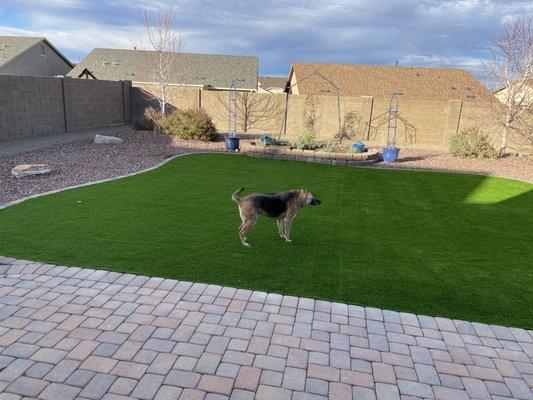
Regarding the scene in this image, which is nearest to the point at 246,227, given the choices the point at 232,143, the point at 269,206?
the point at 269,206

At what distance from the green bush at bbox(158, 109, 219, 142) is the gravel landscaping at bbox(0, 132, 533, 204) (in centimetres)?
46

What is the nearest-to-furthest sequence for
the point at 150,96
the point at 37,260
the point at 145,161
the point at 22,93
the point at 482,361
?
1. the point at 482,361
2. the point at 37,260
3. the point at 145,161
4. the point at 22,93
5. the point at 150,96

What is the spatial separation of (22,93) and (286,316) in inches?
557

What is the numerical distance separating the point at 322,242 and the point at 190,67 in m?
34.3

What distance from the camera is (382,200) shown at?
849 cm

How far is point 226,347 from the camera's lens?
3389mm

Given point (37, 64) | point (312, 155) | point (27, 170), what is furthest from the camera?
point (37, 64)

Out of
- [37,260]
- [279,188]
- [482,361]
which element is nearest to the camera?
[482,361]

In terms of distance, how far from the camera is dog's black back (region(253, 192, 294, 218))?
526 cm

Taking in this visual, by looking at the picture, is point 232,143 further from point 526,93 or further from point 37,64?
point 37,64

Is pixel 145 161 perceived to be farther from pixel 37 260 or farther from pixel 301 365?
pixel 301 365

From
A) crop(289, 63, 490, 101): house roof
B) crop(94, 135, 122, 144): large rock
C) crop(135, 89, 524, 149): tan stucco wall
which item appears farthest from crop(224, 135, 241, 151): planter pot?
crop(289, 63, 490, 101): house roof

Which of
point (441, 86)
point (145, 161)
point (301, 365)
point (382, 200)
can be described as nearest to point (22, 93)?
point (145, 161)

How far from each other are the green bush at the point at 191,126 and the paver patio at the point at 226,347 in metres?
11.6
